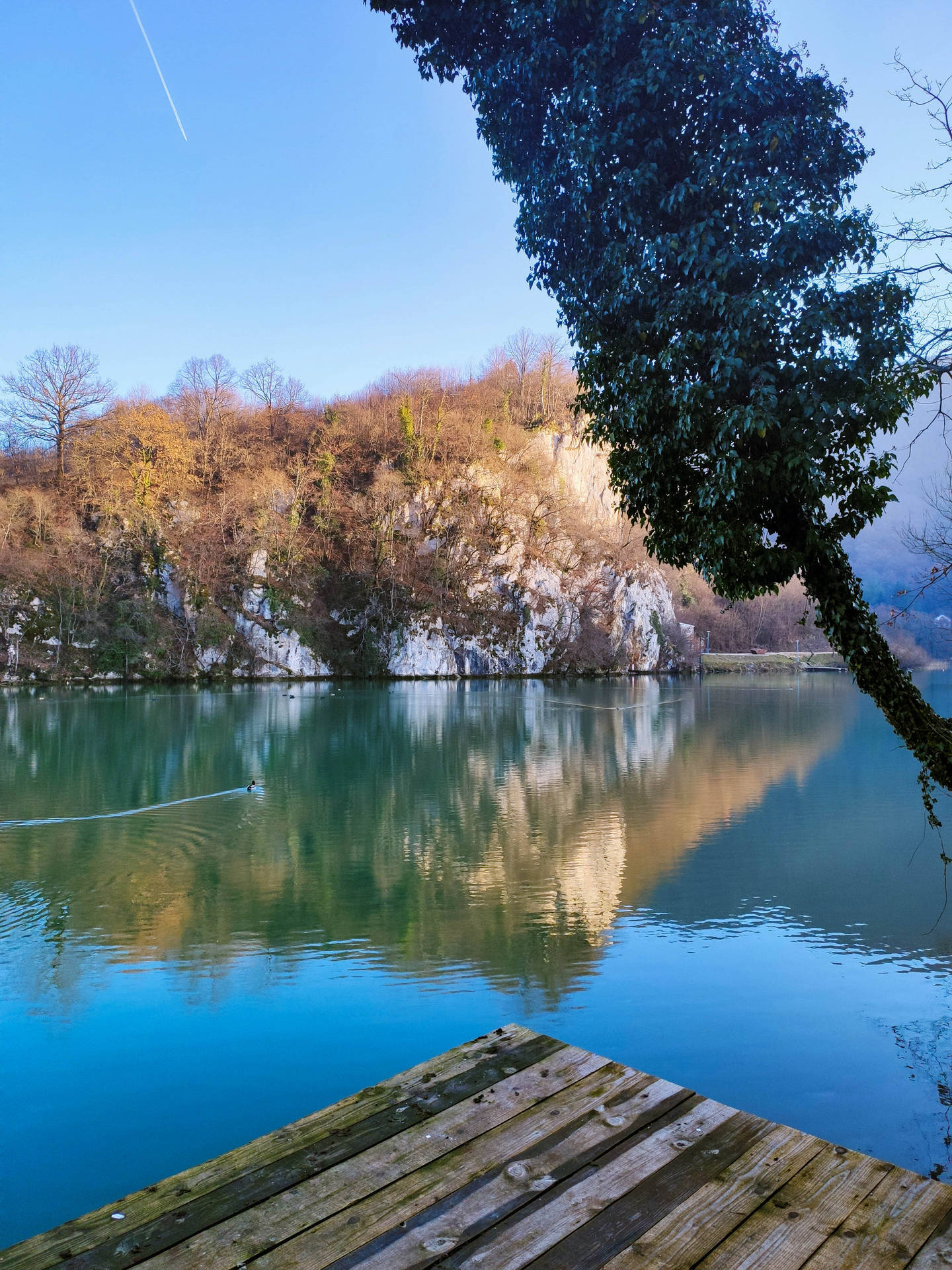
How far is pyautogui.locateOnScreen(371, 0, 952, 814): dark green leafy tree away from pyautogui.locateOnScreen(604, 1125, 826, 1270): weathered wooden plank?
327cm

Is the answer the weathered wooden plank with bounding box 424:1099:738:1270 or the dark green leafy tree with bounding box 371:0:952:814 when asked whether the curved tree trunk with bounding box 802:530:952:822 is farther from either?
the weathered wooden plank with bounding box 424:1099:738:1270

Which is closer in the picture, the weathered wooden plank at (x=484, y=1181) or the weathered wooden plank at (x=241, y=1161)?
the weathered wooden plank at (x=484, y=1181)

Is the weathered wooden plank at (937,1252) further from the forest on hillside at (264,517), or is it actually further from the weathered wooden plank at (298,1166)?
the forest on hillside at (264,517)

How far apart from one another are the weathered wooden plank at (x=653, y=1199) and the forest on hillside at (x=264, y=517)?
→ 45.3m

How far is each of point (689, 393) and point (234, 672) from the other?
46165 mm

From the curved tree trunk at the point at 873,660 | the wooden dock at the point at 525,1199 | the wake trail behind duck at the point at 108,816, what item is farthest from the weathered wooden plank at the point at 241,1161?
the wake trail behind duck at the point at 108,816

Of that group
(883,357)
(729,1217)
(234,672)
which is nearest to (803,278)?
(883,357)

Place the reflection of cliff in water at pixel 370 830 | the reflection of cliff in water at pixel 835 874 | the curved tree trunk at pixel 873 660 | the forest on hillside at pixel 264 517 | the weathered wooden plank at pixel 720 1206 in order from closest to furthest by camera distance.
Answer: the weathered wooden plank at pixel 720 1206, the curved tree trunk at pixel 873 660, the reflection of cliff in water at pixel 370 830, the reflection of cliff in water at pixel 835 874, the forest on hillside at pixel 264 517

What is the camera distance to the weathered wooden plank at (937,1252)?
2547 mm

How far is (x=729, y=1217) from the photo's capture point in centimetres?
273

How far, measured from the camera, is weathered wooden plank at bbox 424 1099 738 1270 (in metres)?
2.55

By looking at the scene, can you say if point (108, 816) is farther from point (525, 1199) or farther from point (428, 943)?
point (525, 1199)

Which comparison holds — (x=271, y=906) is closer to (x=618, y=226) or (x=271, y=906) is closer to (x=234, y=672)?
(x=618, y=226)

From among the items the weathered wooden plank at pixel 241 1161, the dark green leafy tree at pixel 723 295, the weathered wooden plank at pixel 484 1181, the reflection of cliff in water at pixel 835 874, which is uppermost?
the dark green leafy tree at pixel 723 295
